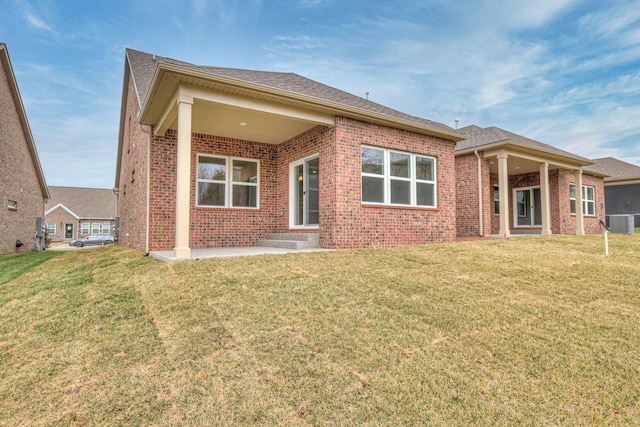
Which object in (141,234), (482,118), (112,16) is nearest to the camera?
(141,234)

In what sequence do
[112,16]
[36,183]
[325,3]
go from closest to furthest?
[325,3] → [112,16] → [36,183]

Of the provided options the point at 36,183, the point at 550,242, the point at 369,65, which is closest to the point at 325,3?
the point at 369,65

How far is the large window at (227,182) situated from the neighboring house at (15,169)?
10.4 m

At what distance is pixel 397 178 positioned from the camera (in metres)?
8.74

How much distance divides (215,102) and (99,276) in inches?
144

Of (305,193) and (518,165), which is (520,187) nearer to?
(518,165)

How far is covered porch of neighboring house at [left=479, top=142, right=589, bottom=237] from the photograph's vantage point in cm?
1180

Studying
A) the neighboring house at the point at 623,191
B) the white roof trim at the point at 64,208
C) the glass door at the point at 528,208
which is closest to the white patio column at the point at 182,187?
the glass door at the point at 528,208

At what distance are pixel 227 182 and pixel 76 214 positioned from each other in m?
37.3

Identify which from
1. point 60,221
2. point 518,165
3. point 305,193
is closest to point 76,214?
point 60,221

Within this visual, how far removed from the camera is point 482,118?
26.0 meters

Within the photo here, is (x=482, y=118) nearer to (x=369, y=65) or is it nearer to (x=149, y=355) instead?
(x=369, y=65)

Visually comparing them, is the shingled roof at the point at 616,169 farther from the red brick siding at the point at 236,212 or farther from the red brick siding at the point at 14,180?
the red brick siding at the point at 14,180

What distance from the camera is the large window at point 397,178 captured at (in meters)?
8.23
